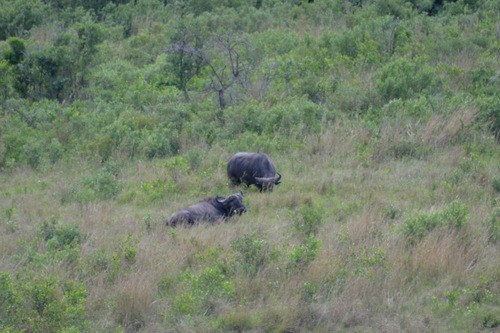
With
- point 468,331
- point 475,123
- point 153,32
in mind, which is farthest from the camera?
point 153,32

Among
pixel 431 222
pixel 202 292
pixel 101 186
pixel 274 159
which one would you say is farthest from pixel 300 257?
pixel 274 159

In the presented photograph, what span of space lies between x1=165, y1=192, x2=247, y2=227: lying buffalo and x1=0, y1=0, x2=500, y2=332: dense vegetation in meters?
0.24

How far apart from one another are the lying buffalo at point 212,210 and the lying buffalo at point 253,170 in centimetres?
105

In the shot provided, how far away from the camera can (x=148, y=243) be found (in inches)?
329

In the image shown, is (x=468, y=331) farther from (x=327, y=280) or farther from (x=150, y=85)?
(x=150, y=85)

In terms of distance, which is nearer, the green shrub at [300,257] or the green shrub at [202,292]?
the green shrub at [202,292]

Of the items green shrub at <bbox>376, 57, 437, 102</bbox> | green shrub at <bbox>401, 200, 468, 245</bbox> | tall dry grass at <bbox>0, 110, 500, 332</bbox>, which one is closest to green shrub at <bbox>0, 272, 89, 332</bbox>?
tall dry grass at <bbox>0, 110, 500, 332</bbox>

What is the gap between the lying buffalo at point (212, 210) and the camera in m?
9.95

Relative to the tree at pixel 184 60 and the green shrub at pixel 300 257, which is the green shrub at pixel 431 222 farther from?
the tree at pixel 184 60

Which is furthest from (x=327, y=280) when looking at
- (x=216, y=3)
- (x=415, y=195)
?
(x=216, y=3)

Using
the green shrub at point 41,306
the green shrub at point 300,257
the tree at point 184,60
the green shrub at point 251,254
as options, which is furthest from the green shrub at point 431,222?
the tree at point 184,60

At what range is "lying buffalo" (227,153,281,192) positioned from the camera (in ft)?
38.6

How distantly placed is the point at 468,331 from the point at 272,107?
10.1 meters

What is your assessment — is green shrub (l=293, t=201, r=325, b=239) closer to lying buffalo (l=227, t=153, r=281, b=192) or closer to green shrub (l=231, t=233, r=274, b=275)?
green shrub (l=231, t=233, r=274, b=275)
